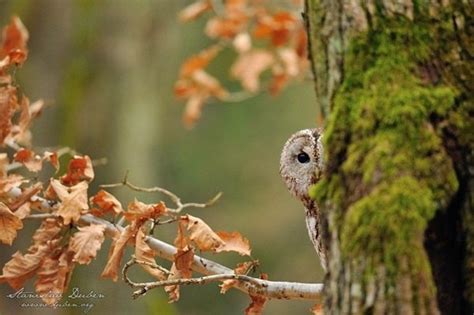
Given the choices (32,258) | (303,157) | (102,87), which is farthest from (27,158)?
(102,87)

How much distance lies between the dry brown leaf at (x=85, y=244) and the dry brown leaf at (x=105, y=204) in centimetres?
12

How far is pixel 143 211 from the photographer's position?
8.64ft

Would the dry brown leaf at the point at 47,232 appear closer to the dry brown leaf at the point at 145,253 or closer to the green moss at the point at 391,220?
the dry brown leaf at the point at 145,253

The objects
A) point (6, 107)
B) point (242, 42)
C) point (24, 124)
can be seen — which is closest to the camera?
point (6, 107)

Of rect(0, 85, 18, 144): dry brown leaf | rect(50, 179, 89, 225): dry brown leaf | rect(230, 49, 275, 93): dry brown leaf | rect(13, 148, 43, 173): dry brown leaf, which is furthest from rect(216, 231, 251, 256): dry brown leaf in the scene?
rect(230, 49, 275, 93): dry brown leaf

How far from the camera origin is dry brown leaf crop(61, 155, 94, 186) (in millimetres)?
2879

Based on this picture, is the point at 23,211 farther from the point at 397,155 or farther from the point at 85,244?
the point at 397,155

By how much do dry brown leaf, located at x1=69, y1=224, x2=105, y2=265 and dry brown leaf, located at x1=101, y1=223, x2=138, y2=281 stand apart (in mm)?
52

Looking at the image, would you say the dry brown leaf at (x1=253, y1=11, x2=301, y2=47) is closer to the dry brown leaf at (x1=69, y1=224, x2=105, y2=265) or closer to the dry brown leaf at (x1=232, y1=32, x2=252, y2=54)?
the dry brown leaf at (x1=232, y1=32, x2=252, y2=54)

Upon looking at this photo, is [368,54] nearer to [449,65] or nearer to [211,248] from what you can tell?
[449,65]

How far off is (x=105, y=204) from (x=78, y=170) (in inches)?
6.7

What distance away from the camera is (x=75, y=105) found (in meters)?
5.96

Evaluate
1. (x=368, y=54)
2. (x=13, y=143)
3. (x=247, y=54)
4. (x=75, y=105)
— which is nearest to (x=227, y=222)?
(x=75, y=105)

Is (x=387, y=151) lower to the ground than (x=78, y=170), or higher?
lower
